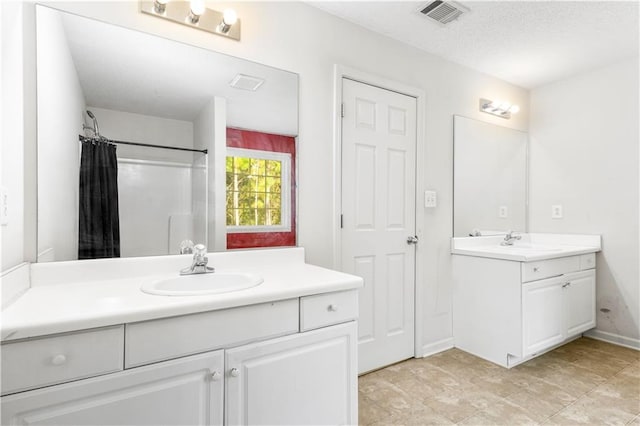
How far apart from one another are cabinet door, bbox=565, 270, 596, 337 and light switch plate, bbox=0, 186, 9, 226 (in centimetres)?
333

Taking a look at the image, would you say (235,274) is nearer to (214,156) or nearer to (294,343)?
(294,343)

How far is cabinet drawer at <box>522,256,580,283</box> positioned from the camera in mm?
2418

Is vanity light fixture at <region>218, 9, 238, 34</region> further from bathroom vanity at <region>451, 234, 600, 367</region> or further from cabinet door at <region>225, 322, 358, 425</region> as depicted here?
bathroom vanity at <region>451, 234, 600, 367</region>

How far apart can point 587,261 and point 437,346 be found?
1456 millimetres

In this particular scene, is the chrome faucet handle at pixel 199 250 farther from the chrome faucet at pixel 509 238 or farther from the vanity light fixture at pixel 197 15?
the chrome faucet at pixel 509 238

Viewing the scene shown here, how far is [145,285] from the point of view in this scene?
1.36 m

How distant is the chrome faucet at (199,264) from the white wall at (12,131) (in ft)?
1.99

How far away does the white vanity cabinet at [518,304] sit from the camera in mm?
2414

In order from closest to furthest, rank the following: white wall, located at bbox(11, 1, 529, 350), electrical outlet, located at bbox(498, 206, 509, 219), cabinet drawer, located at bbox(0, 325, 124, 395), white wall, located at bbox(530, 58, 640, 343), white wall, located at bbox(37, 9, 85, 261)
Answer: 1. cabinet drawer, located at bbox(0, 325, 124, 395)
2. white wall, located at bbox(37, 9, 85, 261)
3. white wall, located at bbox(11, 1, 529, 350)
4. white wall, located at bbox(530, 58, 640, 343)
5. electrical outlet, located at bbox(498, 206, 509, 219)

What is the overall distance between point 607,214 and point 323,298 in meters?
2.85

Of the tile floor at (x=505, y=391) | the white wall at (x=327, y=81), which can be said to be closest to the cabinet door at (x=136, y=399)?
the white wall at (x=327, y=81)

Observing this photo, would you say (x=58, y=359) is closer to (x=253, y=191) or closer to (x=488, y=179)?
(x=253, y=191)

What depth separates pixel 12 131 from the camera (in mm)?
1275

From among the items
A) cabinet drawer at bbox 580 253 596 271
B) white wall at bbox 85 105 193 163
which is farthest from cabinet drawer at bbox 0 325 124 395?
cabinet drawer at bbox 580 253 596 271
